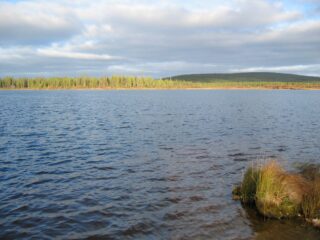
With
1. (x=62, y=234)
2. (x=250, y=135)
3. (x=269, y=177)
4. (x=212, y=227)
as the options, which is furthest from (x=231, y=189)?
(x=250, y=135)

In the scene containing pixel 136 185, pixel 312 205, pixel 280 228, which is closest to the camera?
pixel 280 228

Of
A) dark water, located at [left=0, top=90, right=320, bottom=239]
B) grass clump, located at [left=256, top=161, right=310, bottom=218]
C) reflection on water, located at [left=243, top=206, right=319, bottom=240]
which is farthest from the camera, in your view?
grass clump, located at [left=256, top=161, right=310, bottom=218]

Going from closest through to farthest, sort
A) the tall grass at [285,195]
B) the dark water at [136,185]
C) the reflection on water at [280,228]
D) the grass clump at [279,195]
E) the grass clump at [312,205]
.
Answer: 1. the reflection on water at [280,228]
2. the dark water at [136,185]
3. the grass clump at [312,205]
4. the tall grass at [285,195]
5. the grass clump at [279,195]

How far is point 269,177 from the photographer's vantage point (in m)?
12.1

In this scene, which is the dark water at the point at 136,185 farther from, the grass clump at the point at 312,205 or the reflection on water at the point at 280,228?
the grass clump at the point at 312,205

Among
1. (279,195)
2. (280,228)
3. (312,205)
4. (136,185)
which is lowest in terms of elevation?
(280,228)

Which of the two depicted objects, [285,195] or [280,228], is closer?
[280,228]

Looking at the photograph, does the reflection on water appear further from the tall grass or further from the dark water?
the tall grass

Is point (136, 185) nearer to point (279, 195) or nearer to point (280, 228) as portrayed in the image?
point (279, 195)

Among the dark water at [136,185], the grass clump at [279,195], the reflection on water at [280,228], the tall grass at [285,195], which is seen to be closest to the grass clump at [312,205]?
the tall grass at [285,195]

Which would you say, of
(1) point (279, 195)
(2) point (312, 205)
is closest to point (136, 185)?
(1) point (279, 195)

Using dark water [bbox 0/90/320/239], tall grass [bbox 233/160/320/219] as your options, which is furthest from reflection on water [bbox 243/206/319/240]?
tall grass [bbox 233/160/320/219]

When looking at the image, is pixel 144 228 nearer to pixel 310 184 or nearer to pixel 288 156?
pixel 310 184

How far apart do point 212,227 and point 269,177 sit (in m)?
3.10
